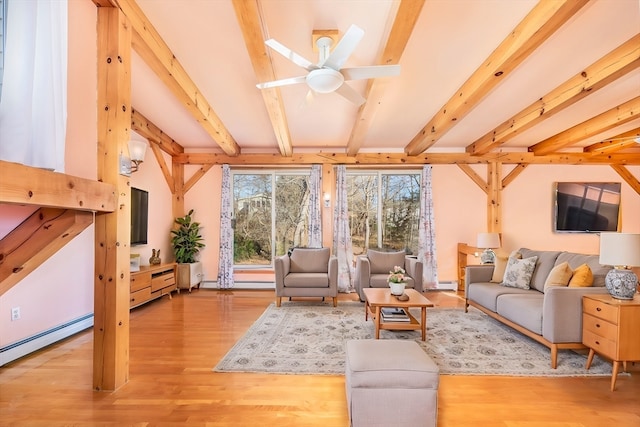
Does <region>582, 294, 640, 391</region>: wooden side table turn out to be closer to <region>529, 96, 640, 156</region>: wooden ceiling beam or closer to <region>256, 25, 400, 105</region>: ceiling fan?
<region>256, 25, 400, 105</region>: ceiling fan

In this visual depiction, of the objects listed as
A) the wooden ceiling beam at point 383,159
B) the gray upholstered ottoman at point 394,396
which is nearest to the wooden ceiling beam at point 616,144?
the wooden ceiling beam at point 383,159

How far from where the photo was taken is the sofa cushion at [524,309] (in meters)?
2.94

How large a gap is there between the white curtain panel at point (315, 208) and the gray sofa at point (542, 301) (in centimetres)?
272

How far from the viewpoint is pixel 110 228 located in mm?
2295

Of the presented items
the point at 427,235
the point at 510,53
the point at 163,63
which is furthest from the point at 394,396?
the point at 427,235

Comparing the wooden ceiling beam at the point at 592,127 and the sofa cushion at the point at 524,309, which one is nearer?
the sofa cushion at the point at 524,309

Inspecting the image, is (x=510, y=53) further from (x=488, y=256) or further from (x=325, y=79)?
(x=488, y=256)

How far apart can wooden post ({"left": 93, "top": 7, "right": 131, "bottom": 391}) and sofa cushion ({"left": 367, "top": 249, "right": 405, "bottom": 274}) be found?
3665 mm

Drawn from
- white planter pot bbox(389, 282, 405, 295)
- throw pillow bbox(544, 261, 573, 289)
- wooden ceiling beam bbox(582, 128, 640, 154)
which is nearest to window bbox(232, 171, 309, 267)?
white planter pot bbox(389, 282, 405, 295)

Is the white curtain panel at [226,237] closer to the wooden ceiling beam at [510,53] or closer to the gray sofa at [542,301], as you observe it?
the wooden ceiling beam at [510,53]

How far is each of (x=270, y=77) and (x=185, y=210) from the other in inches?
159

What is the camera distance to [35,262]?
210 centimetres

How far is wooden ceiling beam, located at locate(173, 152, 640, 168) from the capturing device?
607 centimetres

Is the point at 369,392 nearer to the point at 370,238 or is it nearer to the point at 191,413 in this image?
the point at 191,413
